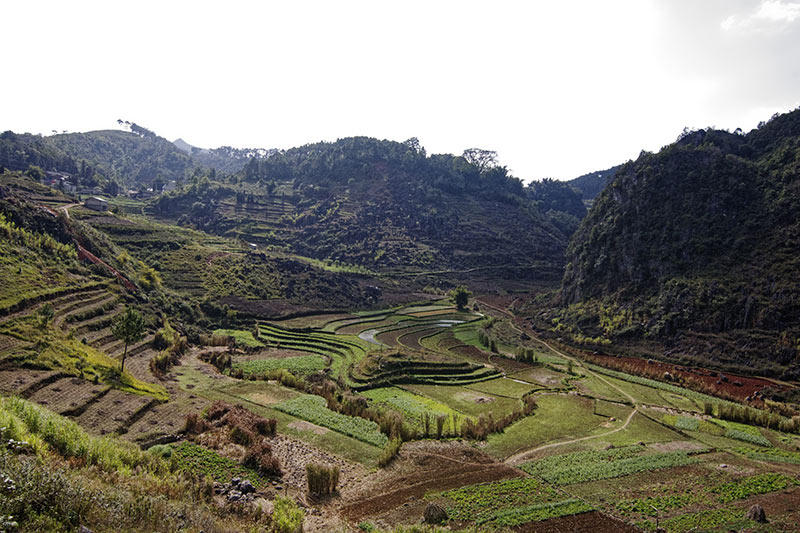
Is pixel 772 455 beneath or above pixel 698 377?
above

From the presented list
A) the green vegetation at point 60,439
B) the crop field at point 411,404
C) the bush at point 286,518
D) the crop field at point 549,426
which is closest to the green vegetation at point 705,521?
the crop field at point 549,426

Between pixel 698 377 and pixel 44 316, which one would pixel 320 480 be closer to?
pixel 44 316

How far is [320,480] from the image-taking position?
2009 cm

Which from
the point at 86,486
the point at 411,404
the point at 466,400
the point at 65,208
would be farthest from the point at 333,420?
the point at 65,208

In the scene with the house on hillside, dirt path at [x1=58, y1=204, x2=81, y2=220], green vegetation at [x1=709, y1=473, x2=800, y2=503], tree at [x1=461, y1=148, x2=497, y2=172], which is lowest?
green vegetation at [x1=709, y1=473, x2=800, y2=503]

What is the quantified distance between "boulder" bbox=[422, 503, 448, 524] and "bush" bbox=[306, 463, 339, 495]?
15.8 ft

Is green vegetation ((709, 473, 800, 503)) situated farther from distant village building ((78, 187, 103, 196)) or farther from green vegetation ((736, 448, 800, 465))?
distant village building ((78, 187, 103, 196))

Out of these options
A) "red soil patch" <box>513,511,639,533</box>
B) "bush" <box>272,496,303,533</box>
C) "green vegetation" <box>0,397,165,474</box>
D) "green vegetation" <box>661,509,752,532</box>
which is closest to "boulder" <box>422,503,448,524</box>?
"red soil patch" <box>513,511,639,533</box>

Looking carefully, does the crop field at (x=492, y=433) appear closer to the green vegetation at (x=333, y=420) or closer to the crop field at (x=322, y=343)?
the green vegetation at (x=333, y=420)

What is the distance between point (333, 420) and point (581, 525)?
15994 mm

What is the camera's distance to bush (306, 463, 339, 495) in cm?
2005

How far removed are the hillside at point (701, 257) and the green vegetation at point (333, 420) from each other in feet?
135

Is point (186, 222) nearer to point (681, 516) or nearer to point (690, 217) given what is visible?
point (690, 217)

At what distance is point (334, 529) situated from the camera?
16953 millimetres
